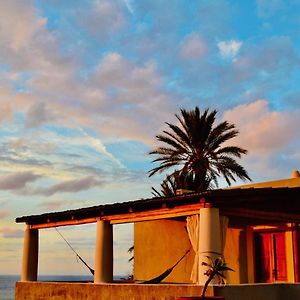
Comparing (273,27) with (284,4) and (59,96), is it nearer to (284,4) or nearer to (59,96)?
(284,4)

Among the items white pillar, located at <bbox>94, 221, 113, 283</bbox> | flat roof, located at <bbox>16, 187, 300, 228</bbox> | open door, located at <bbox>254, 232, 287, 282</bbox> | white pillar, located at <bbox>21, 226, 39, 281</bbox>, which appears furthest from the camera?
white pillar, located at <bbox>21, 226, 39, 281</bbox>

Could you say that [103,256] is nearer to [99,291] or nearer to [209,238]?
[99,291]

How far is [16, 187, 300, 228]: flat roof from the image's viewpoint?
1558 centimetres

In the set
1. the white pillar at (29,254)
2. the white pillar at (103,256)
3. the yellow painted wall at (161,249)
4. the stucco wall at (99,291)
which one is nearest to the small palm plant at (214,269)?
the stucco wall at (99,291)

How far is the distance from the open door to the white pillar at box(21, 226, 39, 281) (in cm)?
799

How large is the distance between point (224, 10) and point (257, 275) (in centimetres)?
896

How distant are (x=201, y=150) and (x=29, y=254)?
1234 centimetres

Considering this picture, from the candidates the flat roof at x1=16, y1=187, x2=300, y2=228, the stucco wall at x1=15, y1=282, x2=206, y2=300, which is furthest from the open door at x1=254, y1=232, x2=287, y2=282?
the stucco wall at x1=15, y1=282, x2=206, y2=300

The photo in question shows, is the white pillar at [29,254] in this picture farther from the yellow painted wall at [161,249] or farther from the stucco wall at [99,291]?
the yellow painted wall at [161,249]

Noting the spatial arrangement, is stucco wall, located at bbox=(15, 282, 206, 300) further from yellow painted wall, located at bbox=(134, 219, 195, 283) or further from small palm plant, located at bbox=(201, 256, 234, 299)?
yellow painted wall, located at bbox=(134, 219, 195, 283)

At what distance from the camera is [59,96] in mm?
24422

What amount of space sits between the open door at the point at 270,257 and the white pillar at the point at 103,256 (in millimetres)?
5090

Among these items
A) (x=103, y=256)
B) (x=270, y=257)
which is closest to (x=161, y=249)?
(x=270, y=257)

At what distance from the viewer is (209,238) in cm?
1528
